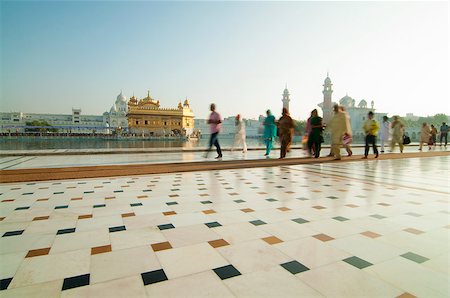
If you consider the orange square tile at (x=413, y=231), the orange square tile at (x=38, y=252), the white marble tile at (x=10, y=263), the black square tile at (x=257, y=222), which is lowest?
the white marble tile at (x=10, y=263)

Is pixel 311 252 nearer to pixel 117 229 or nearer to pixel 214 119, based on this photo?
pixel 117 229

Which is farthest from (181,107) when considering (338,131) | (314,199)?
(314,199)

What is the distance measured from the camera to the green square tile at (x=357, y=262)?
6.81 ft

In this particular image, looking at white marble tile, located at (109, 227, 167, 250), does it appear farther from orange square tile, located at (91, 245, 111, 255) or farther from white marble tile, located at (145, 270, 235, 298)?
white marble tile, located at (145, 270, 235, 298)

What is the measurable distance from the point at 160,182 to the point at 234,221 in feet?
9.07

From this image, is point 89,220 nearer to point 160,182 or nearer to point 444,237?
point 160,182

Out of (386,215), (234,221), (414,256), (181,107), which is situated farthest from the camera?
(181,107)

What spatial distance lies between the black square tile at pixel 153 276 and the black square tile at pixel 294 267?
887 mm

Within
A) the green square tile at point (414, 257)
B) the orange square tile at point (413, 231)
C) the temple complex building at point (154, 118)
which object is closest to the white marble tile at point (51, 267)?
the green square tile at point (414, 257)

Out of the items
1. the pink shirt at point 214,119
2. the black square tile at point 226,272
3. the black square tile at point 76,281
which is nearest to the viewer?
the black square tile at point 76,281

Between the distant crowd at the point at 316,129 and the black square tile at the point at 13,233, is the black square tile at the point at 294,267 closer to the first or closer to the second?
the black square tile at the point at 13,233

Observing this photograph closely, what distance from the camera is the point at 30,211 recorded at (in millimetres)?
3480

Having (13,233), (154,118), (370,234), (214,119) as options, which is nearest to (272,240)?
Answer: (370,234)

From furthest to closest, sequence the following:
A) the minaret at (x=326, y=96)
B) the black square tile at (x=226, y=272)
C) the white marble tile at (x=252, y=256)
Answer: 1. the minaret at (x=326, y=96)
2. the white marble tile at (x=252, y=256)
3. the black square tile at (x=226, y=272)
